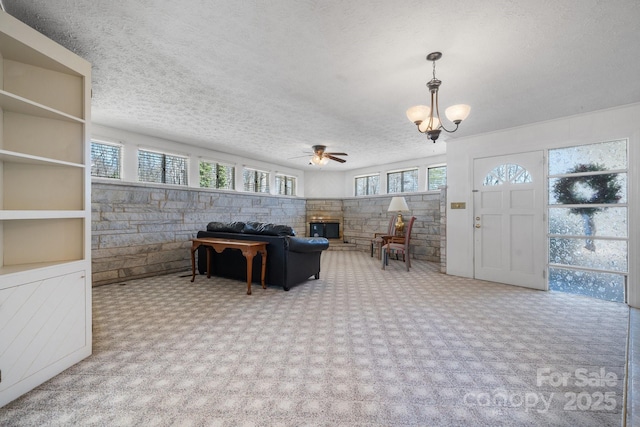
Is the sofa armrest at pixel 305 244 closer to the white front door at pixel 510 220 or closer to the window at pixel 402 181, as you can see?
the white front door at pixel 510 220

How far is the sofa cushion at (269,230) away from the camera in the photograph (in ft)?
12.5

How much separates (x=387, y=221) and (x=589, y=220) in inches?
163

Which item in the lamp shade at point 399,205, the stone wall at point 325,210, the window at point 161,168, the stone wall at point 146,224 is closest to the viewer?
the stone wall at point 146,224

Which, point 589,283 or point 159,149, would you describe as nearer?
point 589,283

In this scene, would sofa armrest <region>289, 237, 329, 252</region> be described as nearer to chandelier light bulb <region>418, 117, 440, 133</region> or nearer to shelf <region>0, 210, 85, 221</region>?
chandelier light bulb <region>418, 117, 440, 133</region>

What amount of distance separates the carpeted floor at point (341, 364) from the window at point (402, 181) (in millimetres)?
3984

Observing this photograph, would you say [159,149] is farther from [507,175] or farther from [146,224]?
[507,175]

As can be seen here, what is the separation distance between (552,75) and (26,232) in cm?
468

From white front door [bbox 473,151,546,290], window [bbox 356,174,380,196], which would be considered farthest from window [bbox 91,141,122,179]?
white front door [bbox 473,151,546,290]

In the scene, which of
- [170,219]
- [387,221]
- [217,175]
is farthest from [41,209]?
[387,221]

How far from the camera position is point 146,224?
4547 millimetres

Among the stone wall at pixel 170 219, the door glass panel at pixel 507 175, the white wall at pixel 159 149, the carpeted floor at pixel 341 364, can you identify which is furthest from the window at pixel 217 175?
the door glass panel at pixel 507 175

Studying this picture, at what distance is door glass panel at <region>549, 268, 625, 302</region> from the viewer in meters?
3.38

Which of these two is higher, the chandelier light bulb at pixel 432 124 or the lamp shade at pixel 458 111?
the lamp shade at pixel 458 111
